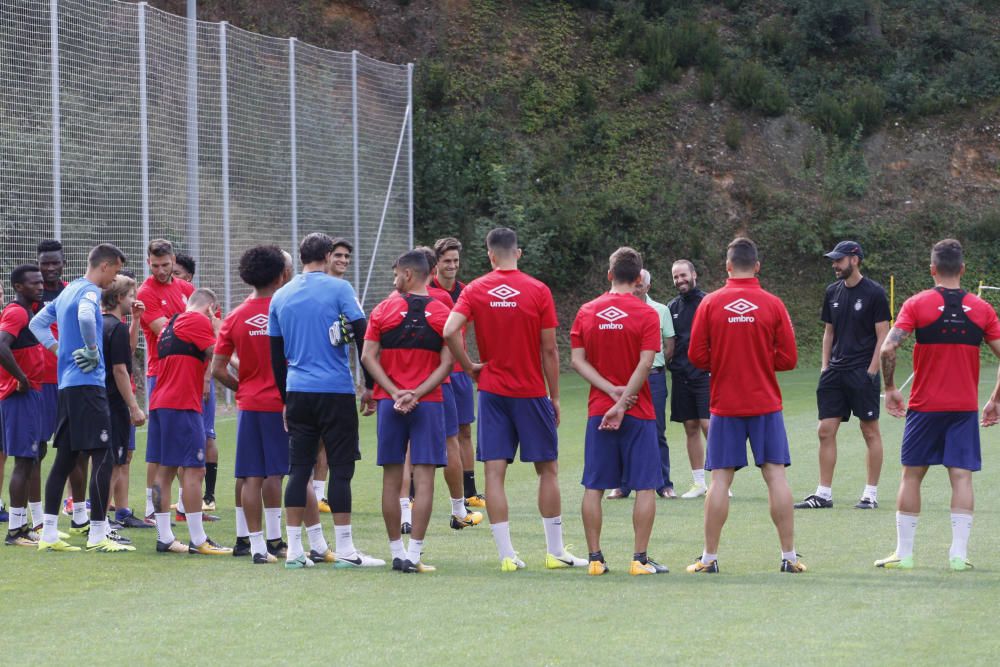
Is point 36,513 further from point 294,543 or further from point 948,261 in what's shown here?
point 948,261

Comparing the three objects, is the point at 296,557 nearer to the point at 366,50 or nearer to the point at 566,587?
the point at 566,587

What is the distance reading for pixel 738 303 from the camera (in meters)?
7.60

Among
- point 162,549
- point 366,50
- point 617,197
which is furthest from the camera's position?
point 366,50

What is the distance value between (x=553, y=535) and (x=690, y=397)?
12.9ft

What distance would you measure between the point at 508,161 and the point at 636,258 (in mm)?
22919

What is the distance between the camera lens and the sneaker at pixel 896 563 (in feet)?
24.9

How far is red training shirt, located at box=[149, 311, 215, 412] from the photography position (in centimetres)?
876

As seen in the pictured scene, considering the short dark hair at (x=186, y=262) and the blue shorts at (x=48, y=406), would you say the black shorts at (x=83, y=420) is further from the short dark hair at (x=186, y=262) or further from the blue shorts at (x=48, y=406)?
the short dark hair at (x=186, y=262)

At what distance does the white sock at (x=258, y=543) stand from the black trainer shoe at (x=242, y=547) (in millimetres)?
365

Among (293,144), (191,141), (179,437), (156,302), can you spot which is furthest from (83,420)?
(293,144)

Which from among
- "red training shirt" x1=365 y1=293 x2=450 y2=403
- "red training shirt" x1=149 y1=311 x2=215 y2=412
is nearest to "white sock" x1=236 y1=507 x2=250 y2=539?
"red training shirt" x1=149 y1=311 x2=215 y2=412

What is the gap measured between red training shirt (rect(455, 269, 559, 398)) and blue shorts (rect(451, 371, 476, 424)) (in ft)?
7.80

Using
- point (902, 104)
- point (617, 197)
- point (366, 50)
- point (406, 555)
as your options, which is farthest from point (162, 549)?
point (902, 104)

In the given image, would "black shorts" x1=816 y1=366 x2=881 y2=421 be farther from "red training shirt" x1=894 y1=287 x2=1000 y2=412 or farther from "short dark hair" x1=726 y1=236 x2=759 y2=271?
"short dark hair" x1=726 y1=236 x2=759 y2=271
